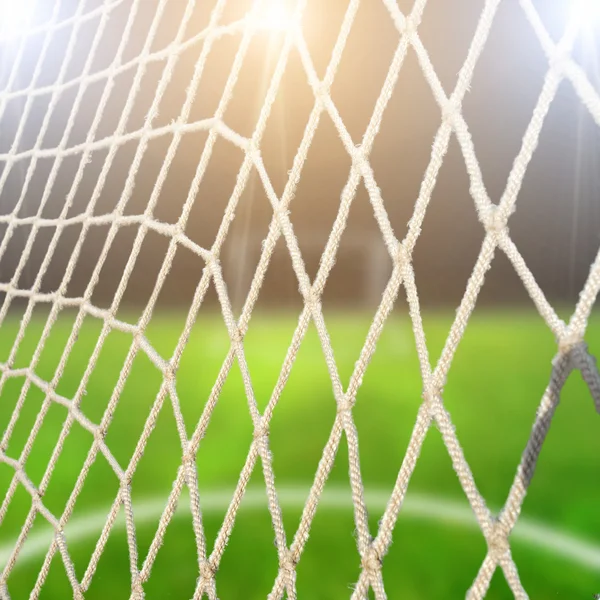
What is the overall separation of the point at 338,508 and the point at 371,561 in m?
1.27

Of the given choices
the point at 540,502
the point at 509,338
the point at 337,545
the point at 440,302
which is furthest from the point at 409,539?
the point at 440,302

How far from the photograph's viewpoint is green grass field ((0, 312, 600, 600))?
1.40m

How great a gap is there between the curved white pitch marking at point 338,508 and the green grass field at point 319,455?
2 centimetres

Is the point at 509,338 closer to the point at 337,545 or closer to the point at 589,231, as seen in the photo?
the point at 589,231

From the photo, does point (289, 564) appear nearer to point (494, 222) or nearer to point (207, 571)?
point (207, 571)

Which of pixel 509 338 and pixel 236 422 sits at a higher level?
pixel 236 422

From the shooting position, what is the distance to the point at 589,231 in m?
4.92

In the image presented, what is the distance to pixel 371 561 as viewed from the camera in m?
0.53

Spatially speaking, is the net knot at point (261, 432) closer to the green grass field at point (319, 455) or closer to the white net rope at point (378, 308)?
the white net rope at point (378, 308)

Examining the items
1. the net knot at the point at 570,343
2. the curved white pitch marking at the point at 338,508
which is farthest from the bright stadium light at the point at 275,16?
the curved white pitch marking at the point at 338,508

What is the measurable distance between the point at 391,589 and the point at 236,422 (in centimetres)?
134

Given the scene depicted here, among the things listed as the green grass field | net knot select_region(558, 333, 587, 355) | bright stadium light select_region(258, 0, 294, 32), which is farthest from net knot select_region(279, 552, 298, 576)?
the green grass field

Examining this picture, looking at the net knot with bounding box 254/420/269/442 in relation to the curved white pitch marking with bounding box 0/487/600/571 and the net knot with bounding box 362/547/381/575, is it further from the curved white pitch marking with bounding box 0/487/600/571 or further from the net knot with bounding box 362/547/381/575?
the curved white pitch marking with bounding box 0/487/600/571

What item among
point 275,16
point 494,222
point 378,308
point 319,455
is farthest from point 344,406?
point 319,455
